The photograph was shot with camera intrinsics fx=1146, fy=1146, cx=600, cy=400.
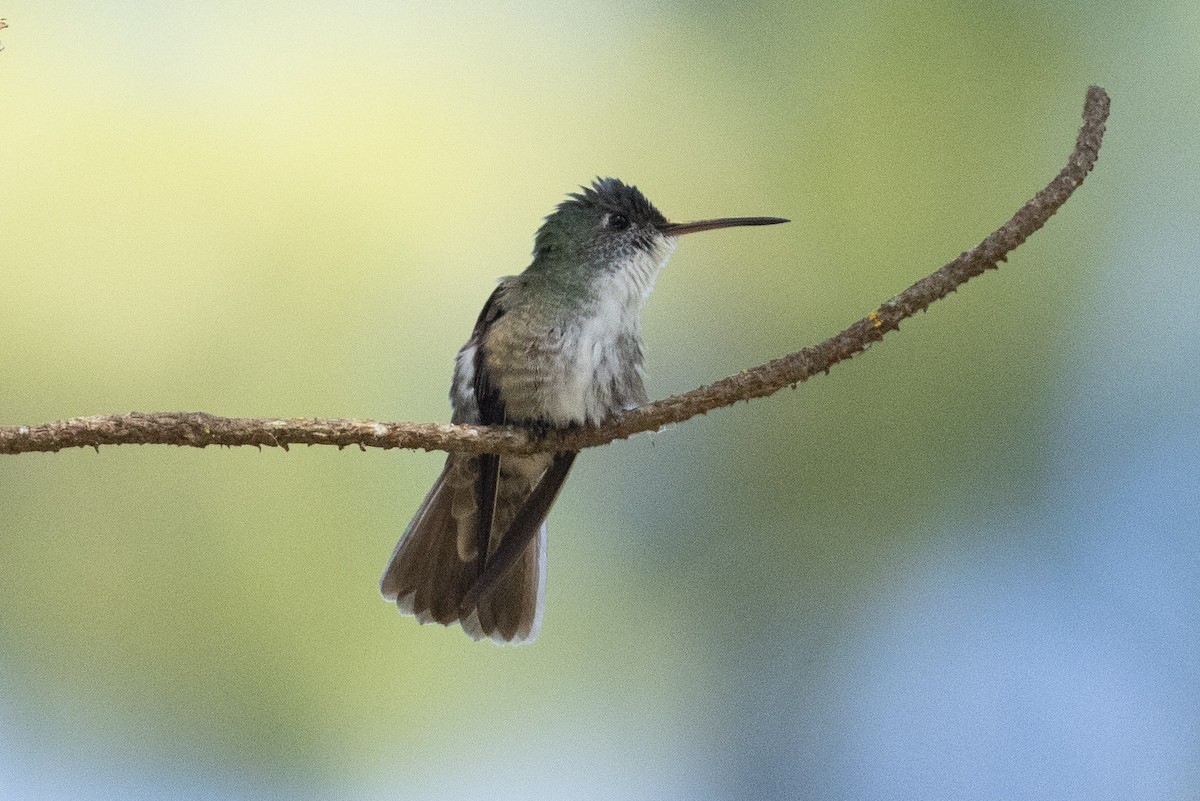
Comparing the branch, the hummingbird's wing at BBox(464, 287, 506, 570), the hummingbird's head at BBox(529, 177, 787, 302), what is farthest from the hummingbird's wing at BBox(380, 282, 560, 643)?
the branch

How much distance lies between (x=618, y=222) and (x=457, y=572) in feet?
3.34

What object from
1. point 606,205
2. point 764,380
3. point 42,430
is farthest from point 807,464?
point 42,430

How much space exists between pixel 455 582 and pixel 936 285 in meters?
1.63

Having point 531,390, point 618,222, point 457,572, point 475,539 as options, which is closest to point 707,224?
point 618,222

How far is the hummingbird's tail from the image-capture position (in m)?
2.95

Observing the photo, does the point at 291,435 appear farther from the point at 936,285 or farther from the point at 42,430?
the point at 936,285

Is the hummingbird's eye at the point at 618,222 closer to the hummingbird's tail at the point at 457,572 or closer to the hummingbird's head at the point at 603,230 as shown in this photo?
the hummingbird's head at the point at 603,230

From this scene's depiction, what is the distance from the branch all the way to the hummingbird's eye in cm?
103

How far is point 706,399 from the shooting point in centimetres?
202

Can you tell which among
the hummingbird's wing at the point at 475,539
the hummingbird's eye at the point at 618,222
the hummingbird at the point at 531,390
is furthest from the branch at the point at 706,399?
the hummingbird's eye at the point at 618,222

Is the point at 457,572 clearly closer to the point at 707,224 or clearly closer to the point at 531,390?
the point at 531,390

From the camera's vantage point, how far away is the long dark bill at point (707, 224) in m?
2.88

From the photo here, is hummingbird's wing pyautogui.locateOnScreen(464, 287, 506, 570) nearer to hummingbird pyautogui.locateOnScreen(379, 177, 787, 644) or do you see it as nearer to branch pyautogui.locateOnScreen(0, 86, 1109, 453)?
hummingbird pyautogui.locateOnScreen(379, 177, 787, 644)

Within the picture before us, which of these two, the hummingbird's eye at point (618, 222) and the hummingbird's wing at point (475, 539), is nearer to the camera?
the hummingbird's wing at point (475, 539)
